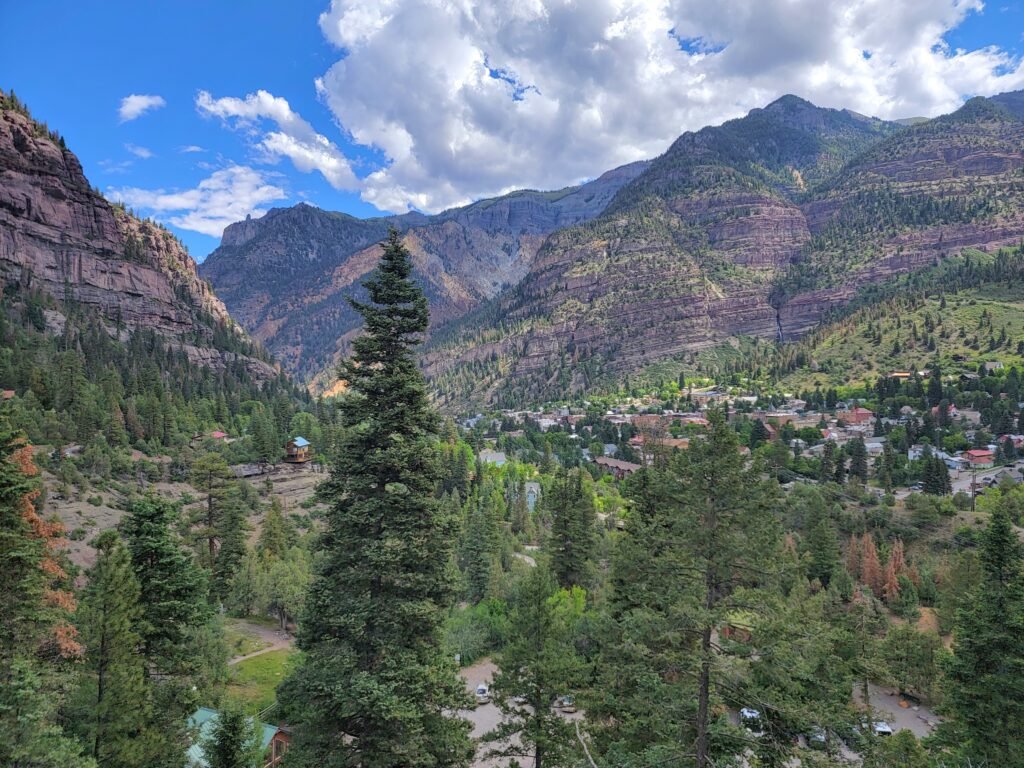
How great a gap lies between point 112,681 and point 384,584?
8393 millimetres

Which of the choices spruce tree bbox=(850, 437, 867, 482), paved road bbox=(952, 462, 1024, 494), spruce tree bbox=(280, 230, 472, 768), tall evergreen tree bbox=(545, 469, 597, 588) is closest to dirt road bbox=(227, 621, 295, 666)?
tall evergreen tree bbox=(545, 469, 597, 588)

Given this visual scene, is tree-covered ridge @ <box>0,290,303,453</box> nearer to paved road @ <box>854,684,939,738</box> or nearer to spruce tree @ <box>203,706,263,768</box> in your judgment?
spruce tree @ <box>203,706,263,768</box>

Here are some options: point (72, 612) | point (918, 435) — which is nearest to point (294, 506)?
point (72, 612)

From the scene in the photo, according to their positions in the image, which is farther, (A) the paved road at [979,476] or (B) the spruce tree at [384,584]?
(A) the paved road at [979,476]

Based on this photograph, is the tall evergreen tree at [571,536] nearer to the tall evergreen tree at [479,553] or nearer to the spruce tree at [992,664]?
the tall evergreen tree at [479,553]

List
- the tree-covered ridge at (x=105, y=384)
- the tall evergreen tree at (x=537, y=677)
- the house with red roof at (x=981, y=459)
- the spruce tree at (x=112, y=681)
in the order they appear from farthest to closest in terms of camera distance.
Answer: the house with red roof at (x=981, y=459) < the tree-covered ridge at (x=105, y=384) < the tall evergreen tree at (x=537, y=677) < the spruce tree at (x=112, y=681)

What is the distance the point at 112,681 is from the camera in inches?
568

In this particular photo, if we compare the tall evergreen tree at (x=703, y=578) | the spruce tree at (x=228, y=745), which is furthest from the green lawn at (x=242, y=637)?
the tall evergreen tree at (x=703, y=578)

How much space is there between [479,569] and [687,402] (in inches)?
4250

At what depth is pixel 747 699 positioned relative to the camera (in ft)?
36.5

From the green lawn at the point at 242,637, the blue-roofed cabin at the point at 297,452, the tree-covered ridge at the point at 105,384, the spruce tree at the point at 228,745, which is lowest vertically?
the green lawn at the point at 242,637

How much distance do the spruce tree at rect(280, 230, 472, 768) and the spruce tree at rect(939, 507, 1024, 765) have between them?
1686 centimetres

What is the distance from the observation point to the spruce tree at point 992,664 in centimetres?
1662

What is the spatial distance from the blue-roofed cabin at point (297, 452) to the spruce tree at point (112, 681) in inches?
2587
